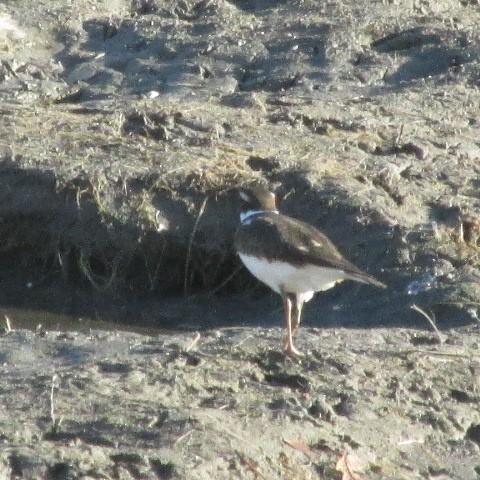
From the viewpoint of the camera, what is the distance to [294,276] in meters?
7.33

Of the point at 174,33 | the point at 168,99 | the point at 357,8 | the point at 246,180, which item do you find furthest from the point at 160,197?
the point at 357,8

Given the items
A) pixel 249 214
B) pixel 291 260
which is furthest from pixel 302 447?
pixel 249 214

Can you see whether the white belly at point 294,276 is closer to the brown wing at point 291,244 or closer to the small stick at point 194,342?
the brown wing at point 291,244

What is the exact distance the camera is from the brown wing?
7.10 metres

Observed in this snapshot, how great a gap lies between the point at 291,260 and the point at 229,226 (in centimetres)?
264

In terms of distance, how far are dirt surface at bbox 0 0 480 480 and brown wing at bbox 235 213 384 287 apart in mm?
494

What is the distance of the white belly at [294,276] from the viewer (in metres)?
7.19

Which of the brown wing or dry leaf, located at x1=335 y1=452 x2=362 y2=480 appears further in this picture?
the brown wing

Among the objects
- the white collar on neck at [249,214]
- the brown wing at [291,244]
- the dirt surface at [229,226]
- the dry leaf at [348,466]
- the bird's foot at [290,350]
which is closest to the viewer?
the dry leaf at [348,466]

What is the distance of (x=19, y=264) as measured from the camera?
1039 cm

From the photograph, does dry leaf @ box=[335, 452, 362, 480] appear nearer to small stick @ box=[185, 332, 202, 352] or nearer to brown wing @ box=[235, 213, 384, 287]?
brown wing @ box=[235, 213, 384, 287]

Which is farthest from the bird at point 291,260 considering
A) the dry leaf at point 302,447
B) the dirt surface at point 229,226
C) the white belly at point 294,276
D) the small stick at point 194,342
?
the dry leaf at point 302,447

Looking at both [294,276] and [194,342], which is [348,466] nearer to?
[294,276]

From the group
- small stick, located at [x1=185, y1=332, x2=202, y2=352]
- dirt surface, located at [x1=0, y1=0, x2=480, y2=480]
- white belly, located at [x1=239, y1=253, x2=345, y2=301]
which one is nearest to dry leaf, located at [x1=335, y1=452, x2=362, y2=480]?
dirt surface, located at [x1=0, y1=0, x2=480, y2=480]
